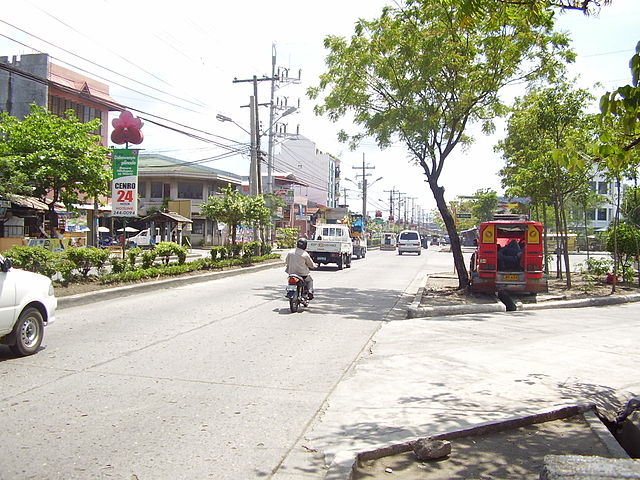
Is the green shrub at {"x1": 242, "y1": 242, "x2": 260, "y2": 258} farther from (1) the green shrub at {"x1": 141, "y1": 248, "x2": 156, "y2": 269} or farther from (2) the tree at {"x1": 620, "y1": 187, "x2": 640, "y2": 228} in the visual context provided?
(2) the tree at {"x1": 620, "y1": 187, "x2": 640, "y2": 228}

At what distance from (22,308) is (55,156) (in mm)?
10815

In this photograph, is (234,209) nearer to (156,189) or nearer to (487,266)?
(487,266)

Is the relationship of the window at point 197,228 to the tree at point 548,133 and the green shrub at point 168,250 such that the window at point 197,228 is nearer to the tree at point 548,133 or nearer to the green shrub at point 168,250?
the green shrub at point 168,250

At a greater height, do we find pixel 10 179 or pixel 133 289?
pixel 10 179

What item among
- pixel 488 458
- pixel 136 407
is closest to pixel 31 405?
pixel 136 407

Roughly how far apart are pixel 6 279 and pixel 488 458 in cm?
608

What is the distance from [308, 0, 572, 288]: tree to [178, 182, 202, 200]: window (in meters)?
34.3

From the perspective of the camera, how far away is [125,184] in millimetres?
16609

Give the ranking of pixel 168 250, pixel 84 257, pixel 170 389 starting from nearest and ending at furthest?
pixel 170 389 → pixel 84 257 → pixel 168 250

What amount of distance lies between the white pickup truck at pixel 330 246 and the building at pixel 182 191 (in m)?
23.1

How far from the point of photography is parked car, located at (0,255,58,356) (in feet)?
23.1

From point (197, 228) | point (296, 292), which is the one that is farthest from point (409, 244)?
point (296, 292)

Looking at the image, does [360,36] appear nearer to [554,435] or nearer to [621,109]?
[621,109]

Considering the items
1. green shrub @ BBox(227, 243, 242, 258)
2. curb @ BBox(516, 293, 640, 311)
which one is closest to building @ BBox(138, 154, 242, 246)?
green shrub @ BBox(227, 243, 242, 258)
